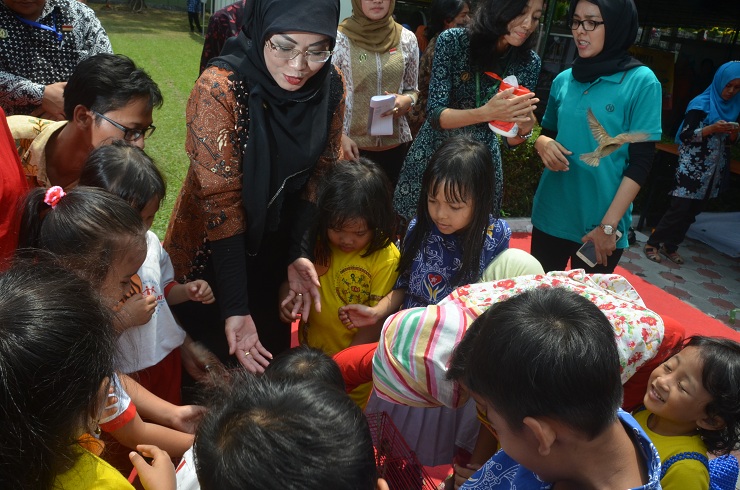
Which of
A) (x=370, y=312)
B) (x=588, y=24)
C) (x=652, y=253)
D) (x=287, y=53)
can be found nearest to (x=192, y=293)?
(x=370, y=312)

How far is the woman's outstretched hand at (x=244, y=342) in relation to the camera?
1849 mm

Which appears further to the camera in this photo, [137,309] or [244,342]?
[244,342]

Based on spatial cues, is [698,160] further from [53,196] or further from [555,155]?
[53,196]

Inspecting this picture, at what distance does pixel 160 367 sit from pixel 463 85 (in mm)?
1823

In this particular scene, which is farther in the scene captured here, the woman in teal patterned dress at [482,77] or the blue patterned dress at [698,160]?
the blue patterned dress at [698,160]

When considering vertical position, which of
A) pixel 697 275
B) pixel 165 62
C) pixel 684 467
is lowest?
pixel 697 275

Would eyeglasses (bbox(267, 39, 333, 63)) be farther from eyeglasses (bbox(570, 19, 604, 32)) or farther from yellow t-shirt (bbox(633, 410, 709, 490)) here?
yellow t-shirt (bbox(633, 410, 709, 490))

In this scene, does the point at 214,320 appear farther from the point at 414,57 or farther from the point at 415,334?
the point at 414,57

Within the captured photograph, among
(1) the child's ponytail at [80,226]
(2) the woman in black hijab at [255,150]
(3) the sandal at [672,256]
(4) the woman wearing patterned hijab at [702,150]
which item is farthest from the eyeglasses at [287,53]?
(3) the sandal at [672,256]

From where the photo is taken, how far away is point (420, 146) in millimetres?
2895

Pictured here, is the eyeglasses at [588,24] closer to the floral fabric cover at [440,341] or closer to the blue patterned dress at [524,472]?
the floral fabric cover at [440,341]

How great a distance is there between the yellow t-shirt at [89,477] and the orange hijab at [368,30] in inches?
97.7

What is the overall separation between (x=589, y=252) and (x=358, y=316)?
1.11 metres

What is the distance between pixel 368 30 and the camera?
10.1 feet
